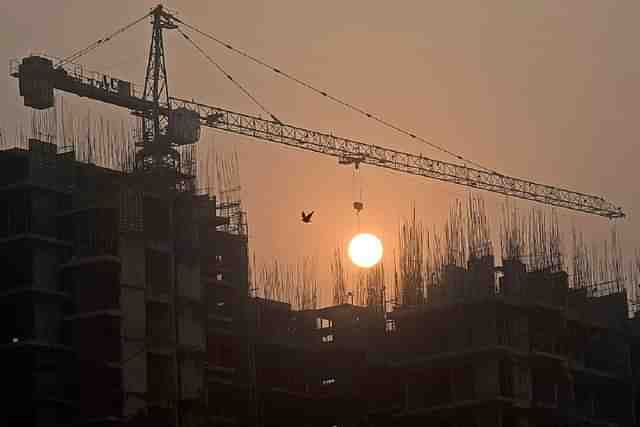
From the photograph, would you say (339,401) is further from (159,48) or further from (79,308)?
(159,48)

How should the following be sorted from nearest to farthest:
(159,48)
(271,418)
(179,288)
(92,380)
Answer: (92,380), (179,288), (271,418), (159,48)

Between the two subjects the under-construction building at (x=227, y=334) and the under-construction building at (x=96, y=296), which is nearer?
the under-construction building at (x=96, y=296)

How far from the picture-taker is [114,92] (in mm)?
70250

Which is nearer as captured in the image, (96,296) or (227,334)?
(96,296)

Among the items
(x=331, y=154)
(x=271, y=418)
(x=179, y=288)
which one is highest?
(x=331, y=154)

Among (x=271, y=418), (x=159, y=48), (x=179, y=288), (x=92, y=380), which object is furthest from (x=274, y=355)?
(x=159, y=48)

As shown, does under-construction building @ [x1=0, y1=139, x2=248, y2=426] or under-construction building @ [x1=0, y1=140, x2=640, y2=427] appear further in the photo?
under-construction building @ [x1=0, y1=140, x2=640, y2=427]

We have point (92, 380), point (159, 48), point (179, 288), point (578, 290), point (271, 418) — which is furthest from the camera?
point (159, 48)

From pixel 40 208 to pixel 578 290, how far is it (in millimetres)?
24157

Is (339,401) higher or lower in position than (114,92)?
lower

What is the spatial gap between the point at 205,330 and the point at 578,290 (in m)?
17.4

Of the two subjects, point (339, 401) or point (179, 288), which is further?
point (339, 401)

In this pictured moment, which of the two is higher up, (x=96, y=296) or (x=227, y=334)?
(x=96, y=296)

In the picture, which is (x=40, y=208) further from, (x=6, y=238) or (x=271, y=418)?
(x=271, y=418)
